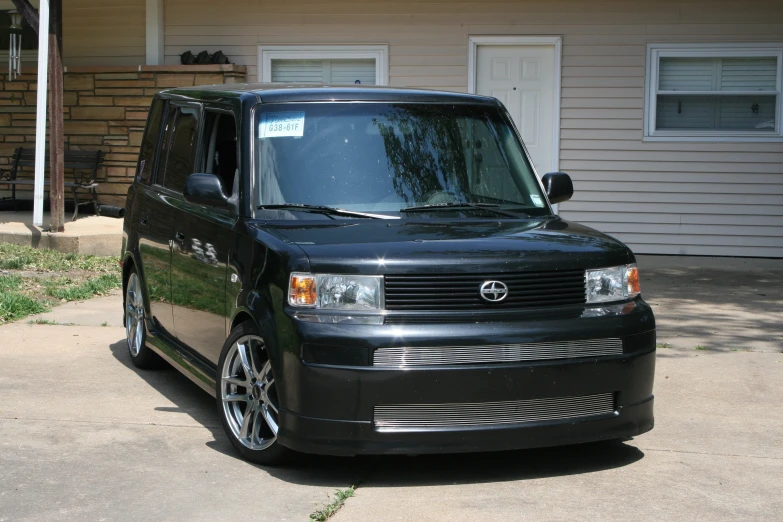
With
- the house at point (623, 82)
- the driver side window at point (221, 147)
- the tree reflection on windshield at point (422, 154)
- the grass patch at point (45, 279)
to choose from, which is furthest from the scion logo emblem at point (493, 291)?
the house at point (623, 82)

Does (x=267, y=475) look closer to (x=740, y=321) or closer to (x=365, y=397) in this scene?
(x=365, y=397)

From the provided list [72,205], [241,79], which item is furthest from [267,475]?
[72,205]

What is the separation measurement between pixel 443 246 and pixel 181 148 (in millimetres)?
2324

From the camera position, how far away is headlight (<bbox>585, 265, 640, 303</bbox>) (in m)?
5.13

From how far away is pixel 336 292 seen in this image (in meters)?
4.85

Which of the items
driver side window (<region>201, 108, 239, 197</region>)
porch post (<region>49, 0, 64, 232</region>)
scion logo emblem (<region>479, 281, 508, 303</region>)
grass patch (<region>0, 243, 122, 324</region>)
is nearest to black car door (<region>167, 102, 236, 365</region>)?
driver side window (<region>201, 108, 239, 197</region>)

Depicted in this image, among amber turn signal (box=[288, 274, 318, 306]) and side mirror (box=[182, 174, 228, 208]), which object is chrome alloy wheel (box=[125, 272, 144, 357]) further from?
amber turn signal (box=[288, 274, 318, 306])

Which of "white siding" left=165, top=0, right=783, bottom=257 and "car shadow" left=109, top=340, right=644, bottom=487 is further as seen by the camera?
"white siding" left=165, top=0, right=783, bottom=257

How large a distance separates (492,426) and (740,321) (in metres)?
4.94

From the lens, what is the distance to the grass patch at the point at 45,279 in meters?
9.36

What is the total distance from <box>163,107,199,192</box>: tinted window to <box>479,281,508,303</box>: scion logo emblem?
224 cm

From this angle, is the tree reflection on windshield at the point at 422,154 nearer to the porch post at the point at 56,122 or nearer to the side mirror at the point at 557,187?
the side mirror at the point at 557,187

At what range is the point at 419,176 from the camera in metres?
5.81

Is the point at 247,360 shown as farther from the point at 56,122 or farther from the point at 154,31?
the point at 154,31
